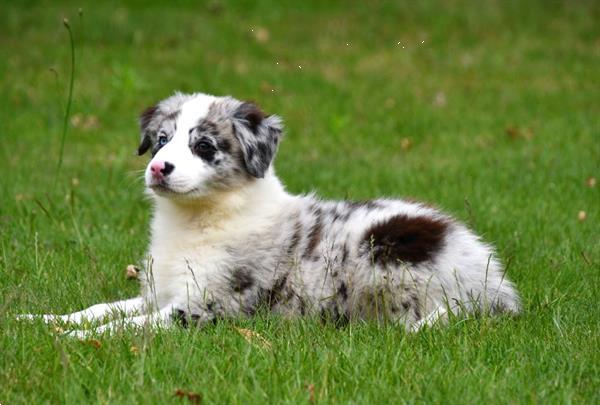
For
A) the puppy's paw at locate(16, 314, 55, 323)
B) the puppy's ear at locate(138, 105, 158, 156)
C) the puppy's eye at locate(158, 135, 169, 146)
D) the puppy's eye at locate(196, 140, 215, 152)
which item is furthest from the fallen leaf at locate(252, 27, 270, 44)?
the puppy's paw at locate(16, 314, 55, 323)

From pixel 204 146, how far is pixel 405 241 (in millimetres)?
1242

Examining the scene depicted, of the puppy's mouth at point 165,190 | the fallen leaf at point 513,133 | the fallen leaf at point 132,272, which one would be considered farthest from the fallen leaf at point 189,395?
the fallen leaf at point 513,133

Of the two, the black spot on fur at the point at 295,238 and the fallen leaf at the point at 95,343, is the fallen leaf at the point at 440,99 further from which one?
the fallen leaf at the point at 95,343

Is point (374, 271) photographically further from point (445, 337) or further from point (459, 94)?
point (459, 94)

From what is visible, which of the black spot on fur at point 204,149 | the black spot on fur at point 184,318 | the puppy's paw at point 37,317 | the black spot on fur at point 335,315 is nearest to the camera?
the puppy's paw at point 37,317

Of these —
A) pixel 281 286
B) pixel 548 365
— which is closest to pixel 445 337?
pixel 548 365

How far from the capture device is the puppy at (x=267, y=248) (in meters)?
5.08

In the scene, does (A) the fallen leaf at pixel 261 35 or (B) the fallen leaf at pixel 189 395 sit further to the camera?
(A) the fallen leaf at pixel 261 35

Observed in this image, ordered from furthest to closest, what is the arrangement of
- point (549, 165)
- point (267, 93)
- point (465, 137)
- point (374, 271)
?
point (267, 93), point (465, 137), point (549, 165), point (374, 271)

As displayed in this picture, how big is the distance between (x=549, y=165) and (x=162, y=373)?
240 inches

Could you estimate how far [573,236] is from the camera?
704 centimetres

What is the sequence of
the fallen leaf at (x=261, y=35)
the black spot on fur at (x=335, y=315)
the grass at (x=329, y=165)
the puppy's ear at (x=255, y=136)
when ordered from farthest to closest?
the fallen leaf at (x=261, y=35) < the puppy's ear at (x=255, y=136) < the black spot on fur at (x=335, y=315) < the grass at (x=329, y=165)

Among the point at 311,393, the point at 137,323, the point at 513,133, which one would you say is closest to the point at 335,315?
the point at 137,323

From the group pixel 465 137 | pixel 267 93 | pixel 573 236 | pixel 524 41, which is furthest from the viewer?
pixel 524 41
